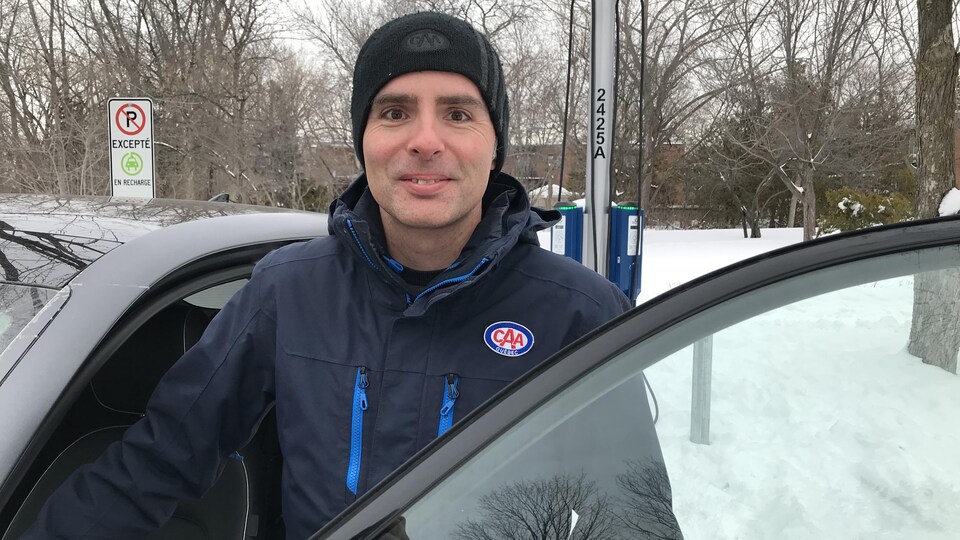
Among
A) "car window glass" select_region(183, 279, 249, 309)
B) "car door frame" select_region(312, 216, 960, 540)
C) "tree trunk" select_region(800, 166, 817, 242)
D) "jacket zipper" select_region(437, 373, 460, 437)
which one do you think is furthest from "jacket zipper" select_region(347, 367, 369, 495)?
"tree trunk" select_region(800, 166, 817, 242)

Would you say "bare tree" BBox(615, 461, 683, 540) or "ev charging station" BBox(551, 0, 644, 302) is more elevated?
"ev charging station" BBox(551, 0, 644, 302)

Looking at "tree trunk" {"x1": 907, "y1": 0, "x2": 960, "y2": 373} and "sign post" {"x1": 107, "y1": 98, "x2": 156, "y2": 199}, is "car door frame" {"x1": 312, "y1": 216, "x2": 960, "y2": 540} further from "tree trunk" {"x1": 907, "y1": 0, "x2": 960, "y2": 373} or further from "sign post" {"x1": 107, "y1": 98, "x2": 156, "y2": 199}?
"sign post" {"x1": 107, "y1": 98, "x2": 156, "y2": 199}

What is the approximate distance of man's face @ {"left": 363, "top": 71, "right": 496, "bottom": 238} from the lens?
1509mm

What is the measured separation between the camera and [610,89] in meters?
4.64

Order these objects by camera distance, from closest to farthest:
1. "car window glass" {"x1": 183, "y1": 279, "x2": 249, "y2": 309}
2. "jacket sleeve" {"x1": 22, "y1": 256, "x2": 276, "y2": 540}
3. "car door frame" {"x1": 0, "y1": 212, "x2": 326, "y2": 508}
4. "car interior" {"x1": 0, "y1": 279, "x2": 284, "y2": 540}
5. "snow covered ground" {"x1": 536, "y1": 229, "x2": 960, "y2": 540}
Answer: "snow covered ground" {"x1": 536, "y1": 229, "x2": 960, "y2": 540}
"car door frame" {"x1": 0, "y1": 212, "x2": 326, "y2": 508}
"jacket sleeve" {"x1": 22, "y1": 256, "x2": 276, "y2": 540}
"car interior" {"x1": 0, "y1": 279, "x2": 284, "y2": 540}
"car window glass" {"x1": 183, "y1": 279, "x2": 249, "y2": 309}

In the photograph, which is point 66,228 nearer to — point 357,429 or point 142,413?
point 142,413

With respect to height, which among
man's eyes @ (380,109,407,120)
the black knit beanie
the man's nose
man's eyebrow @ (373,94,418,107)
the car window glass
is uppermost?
the black knit beanie

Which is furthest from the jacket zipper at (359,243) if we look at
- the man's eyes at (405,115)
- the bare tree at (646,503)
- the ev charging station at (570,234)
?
the ev charging station at (570,234)

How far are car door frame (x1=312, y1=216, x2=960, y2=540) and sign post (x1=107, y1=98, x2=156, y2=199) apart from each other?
16.5 feet

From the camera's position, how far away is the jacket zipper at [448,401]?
4.45 ft

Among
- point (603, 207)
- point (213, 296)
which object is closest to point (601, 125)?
point (603, 207)

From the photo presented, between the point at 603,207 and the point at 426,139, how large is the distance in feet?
11.5

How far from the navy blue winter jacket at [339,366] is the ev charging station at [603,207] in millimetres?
3243

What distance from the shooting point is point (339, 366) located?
4.65 feet
